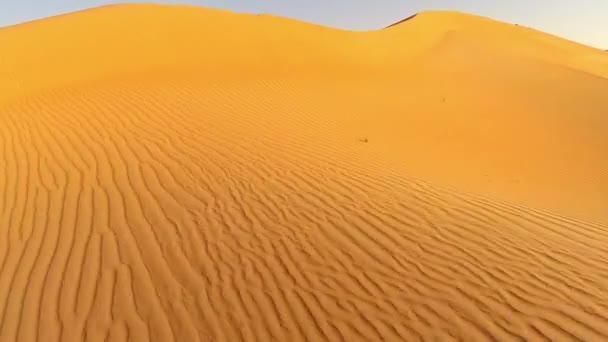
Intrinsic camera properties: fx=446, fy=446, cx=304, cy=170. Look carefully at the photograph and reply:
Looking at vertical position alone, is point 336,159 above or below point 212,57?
below

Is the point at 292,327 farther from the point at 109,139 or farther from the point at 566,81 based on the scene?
the point at 566,81

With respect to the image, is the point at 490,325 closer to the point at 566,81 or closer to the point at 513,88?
the point at 513,88

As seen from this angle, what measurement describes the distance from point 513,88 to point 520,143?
209 inches

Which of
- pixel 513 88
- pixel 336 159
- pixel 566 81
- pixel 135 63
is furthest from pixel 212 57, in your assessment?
pixel 566 81

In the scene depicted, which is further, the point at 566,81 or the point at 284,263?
the point at 566,81

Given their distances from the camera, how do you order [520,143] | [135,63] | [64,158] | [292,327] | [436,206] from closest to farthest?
1. [292,327]
2. [436,206]
3. [64,158]
4. [520,143]
5. [135,63]

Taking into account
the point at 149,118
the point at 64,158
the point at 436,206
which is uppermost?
the point at 149,118

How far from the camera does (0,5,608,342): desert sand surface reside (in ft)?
11.0

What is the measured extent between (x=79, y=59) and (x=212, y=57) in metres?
4.11

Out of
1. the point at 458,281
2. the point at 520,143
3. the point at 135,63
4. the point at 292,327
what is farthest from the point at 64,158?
the point at 520,143

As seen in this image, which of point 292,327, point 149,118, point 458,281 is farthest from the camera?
point 149,118

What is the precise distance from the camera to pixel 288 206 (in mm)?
5168

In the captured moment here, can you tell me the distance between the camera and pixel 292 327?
10.7 ft

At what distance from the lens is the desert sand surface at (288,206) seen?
3348mm
